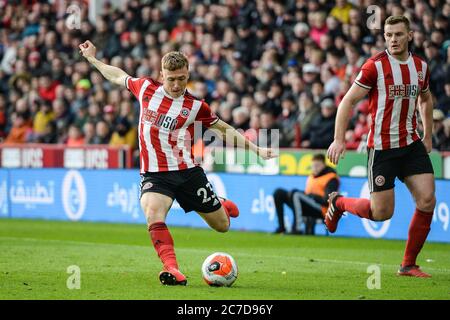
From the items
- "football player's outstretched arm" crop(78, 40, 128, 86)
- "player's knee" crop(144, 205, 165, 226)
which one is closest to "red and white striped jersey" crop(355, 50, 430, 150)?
"player's knee" crop(144, 205, 165, 226)

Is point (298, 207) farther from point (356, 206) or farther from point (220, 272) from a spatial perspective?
point (220, 272)

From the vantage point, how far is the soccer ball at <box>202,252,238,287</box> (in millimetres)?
9312

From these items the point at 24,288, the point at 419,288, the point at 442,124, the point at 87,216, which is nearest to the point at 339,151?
the point at 419,288

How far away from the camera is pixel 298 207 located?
1612cm

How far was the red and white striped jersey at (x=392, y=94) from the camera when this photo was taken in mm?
9758

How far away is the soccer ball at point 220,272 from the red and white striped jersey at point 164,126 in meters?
0.95

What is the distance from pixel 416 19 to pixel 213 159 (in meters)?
4.14

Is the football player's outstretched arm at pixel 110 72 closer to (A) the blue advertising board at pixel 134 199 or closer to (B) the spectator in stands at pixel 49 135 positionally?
(A) the blue advertising board at pixel 134 199

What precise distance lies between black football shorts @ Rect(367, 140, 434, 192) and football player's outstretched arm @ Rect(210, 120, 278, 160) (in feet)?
3.23

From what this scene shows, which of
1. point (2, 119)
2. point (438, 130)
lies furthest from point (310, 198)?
point (2, 119)

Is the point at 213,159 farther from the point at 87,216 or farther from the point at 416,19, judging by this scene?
the point at 416,19

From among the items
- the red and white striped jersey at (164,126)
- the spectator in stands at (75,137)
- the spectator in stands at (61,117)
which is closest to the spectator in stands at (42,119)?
the spectator in stands at (61,117)

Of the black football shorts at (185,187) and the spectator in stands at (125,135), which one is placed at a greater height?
the spectator in stands at (125,135)

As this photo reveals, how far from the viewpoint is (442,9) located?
1780 centimetres
